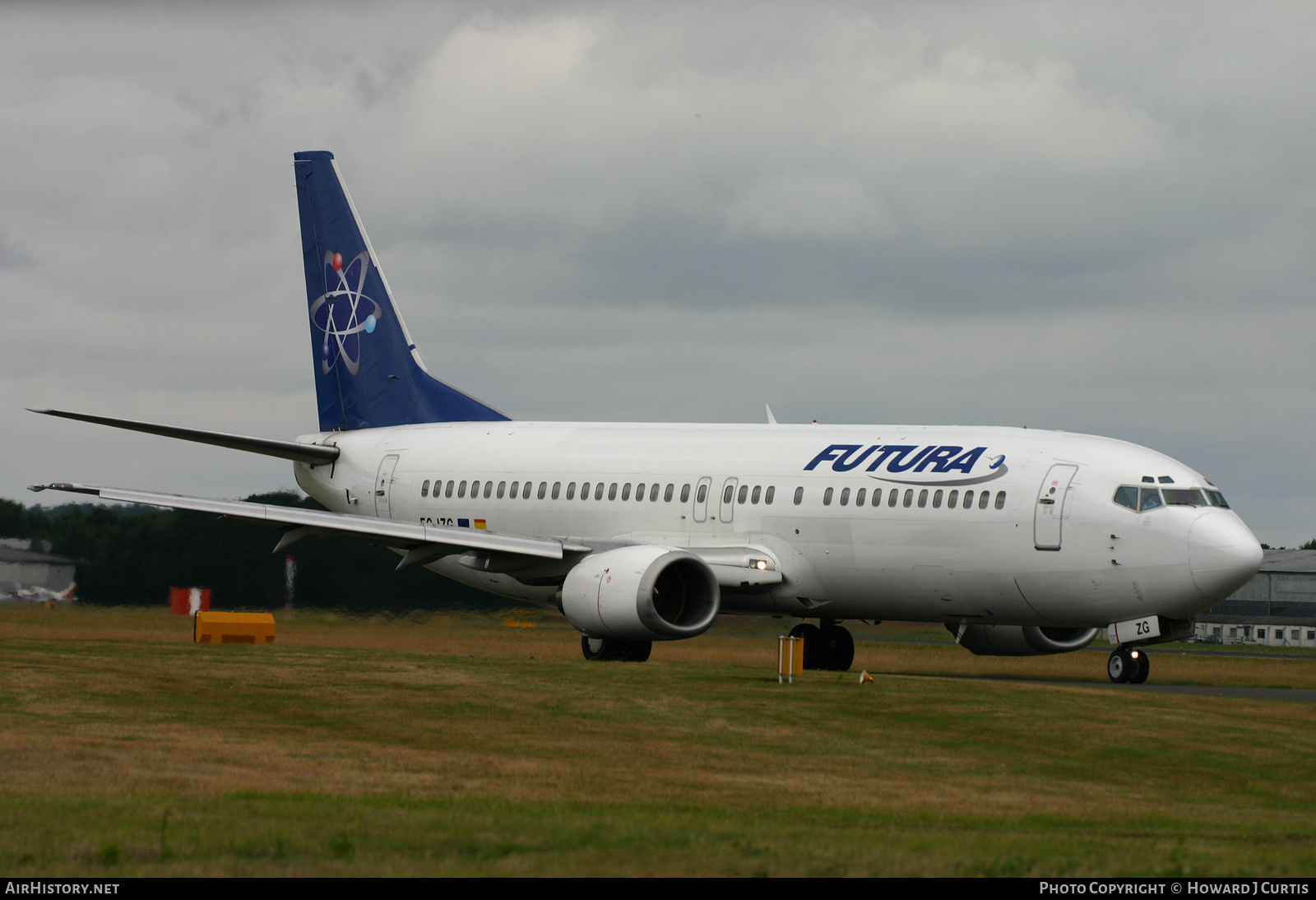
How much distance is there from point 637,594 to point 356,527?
5577mm

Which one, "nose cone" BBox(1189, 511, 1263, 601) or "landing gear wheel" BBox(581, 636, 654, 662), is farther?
"landing gear wheel" BBox(581, 636, 654, 662)

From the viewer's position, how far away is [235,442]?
34.7 meters

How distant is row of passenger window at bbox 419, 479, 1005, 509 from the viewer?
1119 inches

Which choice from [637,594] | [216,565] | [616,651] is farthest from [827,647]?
[216,565]

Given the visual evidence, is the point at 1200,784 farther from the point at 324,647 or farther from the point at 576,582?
the point at 324,647

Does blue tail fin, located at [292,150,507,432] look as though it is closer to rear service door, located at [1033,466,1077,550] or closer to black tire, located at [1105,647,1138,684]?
rear service door, located at [1033,466,1077,550]

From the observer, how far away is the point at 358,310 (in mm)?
40594

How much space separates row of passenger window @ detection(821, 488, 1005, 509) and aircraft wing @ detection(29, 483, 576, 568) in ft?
16.5

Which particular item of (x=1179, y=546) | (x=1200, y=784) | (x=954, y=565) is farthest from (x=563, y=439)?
(x=1200, y=784)

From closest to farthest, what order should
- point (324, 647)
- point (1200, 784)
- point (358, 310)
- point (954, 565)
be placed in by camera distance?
1. point (1200, 784)
2. point (954, 565)
3. point (324, 647)
4. point (358, 310)

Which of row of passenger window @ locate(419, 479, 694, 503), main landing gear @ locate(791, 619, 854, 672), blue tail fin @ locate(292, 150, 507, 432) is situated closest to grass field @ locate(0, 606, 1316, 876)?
main landing gear @ locate(791, 619, 854, 672)

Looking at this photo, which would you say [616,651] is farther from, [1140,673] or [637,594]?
[1140,673]

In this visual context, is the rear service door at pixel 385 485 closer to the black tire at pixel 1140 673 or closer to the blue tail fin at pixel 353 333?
the blue tail fin at pixel 353 333
